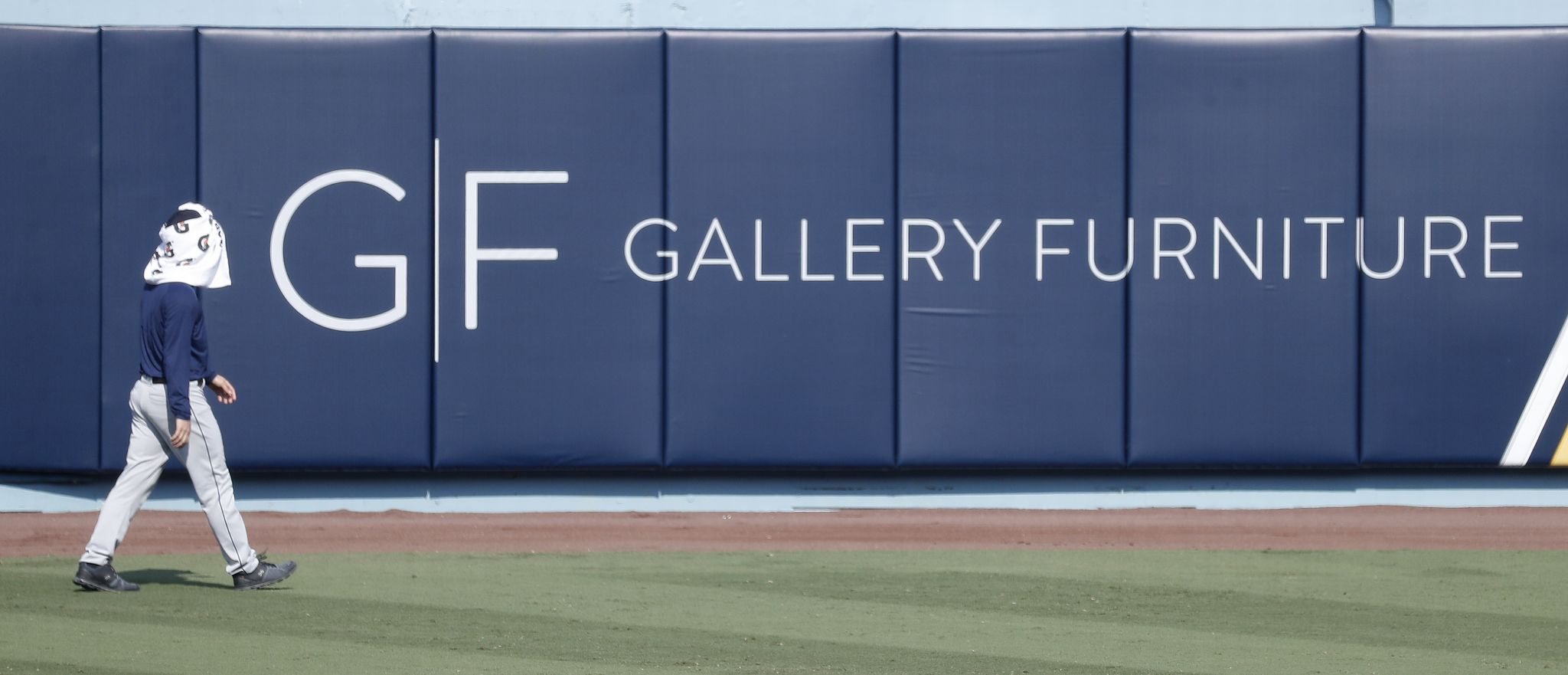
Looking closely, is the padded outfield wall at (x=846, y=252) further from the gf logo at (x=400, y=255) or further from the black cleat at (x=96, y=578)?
the black cleat at (x=96, y=578)

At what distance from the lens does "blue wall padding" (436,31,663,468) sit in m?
10.3

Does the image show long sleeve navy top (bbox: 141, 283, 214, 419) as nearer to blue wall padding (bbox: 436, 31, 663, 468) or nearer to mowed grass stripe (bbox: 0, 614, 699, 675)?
mowed grass stripe (bbox: 0, 614, 699, 675)

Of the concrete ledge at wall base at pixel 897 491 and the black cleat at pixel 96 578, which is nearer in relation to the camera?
the black cleat at pixel 96 578

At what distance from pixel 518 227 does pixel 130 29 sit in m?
2.58

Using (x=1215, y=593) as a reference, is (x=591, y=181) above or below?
above

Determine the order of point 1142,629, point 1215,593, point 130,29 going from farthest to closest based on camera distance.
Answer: point 130,29
point 1215,593
point 1142,629

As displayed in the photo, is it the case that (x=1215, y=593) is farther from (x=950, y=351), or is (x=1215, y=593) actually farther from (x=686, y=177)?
(x=686, y=177)

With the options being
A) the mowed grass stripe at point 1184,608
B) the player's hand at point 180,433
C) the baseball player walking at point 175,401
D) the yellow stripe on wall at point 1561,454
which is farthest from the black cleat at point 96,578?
the yellow stripe on wall at point 1561,454

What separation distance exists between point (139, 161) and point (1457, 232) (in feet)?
26.3

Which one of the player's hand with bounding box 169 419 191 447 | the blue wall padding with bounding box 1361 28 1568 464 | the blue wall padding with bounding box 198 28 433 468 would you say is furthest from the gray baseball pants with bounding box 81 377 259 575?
the blue wall padding with bounding box 1361 28 1568 464

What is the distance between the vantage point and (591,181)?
10359 mm

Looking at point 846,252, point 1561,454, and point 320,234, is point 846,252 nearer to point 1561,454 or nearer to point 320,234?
point 320,234

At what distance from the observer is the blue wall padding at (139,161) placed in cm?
1022

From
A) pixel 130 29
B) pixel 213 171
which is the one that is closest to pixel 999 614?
pixel 213 171
